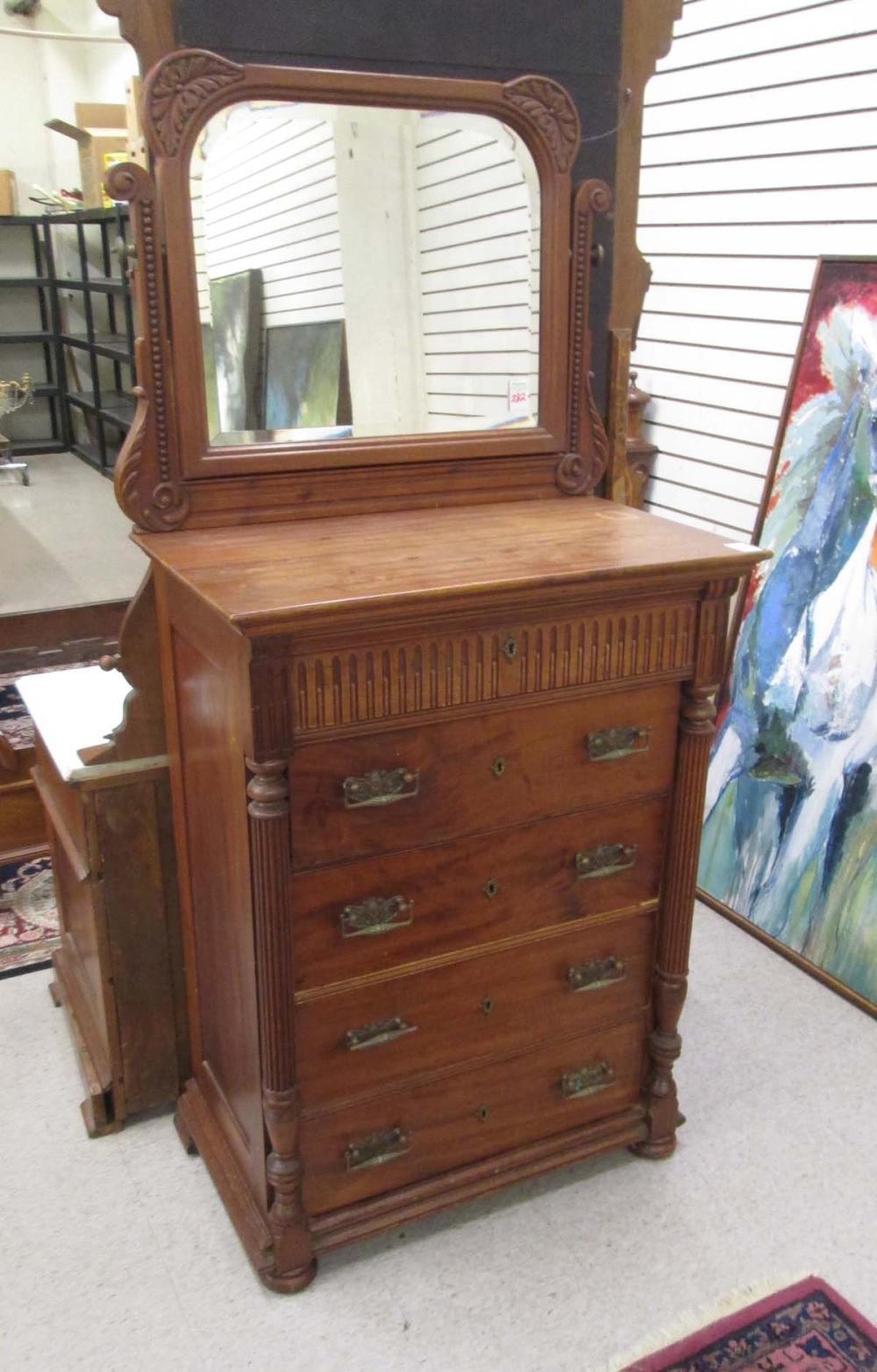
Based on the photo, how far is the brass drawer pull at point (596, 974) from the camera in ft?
5.80

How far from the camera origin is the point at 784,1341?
1619 mm

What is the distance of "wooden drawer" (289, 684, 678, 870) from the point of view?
57.6 inches

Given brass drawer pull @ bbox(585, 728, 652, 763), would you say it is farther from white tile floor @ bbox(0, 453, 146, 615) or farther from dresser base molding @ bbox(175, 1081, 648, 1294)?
white tile floor @ bbox(0, 453, 146, 615)

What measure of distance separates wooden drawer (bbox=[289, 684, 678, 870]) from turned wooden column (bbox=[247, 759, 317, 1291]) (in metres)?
0.04

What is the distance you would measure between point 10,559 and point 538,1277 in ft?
10.9

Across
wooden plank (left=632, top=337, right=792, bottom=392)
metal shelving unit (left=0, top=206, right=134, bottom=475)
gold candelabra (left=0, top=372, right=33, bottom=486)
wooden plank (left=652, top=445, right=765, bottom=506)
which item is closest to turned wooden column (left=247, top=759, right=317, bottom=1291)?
wooden plank (left=652, top=445, right=765, bottom=506)

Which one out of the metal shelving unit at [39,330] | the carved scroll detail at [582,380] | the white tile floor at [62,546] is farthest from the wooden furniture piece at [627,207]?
the metal shelving unit at [39,330]

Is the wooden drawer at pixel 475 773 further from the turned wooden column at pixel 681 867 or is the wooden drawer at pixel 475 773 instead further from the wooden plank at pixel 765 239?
the wooden plank at pixel 765 239

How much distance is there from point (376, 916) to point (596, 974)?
17.6 inches

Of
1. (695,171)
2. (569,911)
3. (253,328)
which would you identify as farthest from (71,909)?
(695,171)

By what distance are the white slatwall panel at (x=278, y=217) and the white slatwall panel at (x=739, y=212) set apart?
147 cm

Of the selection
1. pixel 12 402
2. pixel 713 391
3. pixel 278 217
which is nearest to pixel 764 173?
pixel 713 391

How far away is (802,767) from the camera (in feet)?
8.18

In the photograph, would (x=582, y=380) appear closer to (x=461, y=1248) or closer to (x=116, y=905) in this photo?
(x=116, y=905)
